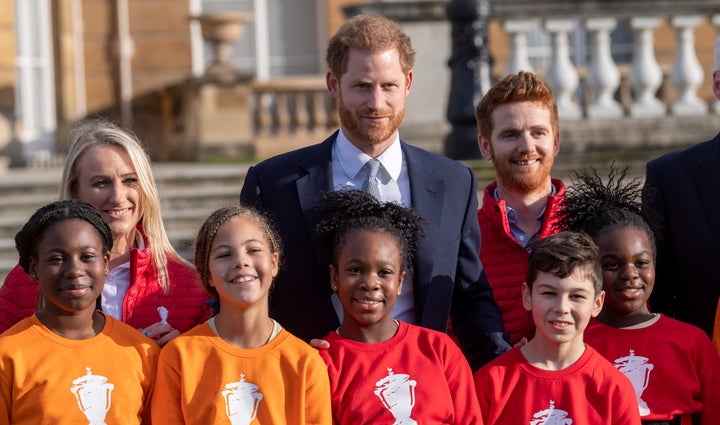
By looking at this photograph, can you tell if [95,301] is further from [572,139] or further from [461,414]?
[572,139]

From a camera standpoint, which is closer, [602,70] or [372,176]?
[372,176]

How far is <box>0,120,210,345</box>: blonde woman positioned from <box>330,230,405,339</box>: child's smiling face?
0.63 m

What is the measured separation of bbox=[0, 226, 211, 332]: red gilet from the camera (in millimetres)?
4309

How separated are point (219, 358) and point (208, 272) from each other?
A: 0.36 meters

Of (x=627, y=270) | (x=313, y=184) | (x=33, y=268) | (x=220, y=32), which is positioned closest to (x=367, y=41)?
(x=313, y=184)

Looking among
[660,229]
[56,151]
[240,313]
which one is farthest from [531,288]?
[56,151]

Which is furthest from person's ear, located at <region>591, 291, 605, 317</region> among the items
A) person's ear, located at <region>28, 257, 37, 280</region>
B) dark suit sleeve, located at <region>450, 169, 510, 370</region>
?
person's ear, located at <region>28, 257, 37, 280</region>

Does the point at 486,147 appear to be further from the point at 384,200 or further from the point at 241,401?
the point at 241,401

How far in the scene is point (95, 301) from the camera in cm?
405

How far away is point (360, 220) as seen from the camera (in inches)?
163

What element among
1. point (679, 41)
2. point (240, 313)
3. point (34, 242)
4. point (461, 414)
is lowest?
point (461, 414)

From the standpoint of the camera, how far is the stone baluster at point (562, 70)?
32.6 ft

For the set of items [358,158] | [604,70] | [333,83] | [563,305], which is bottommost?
[563,305]

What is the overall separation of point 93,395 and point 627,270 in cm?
194
